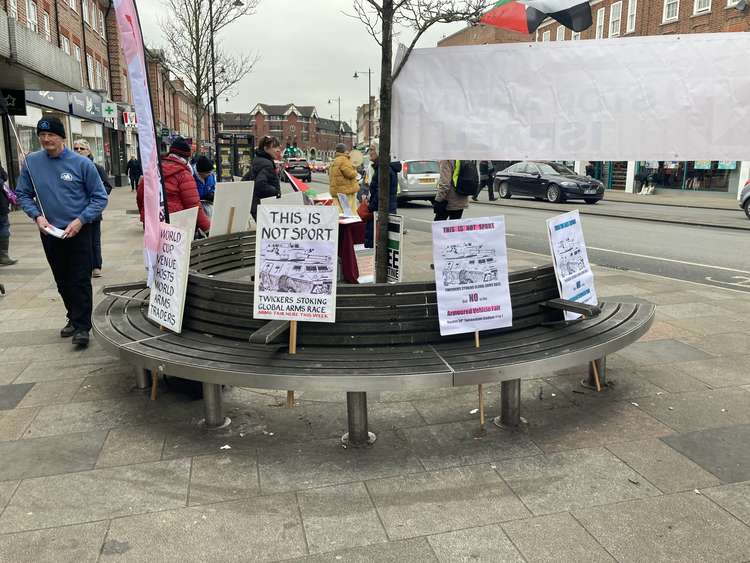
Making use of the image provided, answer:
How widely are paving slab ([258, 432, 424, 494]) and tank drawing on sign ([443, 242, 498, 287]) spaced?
39.9 inches

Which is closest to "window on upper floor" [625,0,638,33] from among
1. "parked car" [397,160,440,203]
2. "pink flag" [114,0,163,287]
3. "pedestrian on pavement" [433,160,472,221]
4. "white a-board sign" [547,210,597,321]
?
"parked car" [397,160,440,203]

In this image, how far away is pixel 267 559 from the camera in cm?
246

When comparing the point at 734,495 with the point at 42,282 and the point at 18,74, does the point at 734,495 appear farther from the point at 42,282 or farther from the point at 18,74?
the point at 18,74

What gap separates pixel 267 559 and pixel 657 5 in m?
38.2

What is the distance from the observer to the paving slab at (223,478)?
294 centimetres

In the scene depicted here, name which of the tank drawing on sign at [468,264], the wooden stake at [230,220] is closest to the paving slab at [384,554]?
the tank drawing on sign at [468,264]

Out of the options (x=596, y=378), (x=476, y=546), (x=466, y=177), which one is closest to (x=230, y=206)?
(x=466, y=177)

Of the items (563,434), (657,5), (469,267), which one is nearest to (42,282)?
(469,267)

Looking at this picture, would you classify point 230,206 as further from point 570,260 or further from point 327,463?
point 327,463

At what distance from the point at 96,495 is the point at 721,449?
3295 millimetres

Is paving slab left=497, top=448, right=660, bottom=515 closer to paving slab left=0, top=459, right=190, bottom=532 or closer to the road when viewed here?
paving slab left=0, top=459, right=190, bottom=532

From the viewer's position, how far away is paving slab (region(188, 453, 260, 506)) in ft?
9.64

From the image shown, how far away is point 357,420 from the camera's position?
3.43 m

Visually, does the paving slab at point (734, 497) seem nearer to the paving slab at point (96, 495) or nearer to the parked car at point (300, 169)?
the paving slab at point (96, 495)
